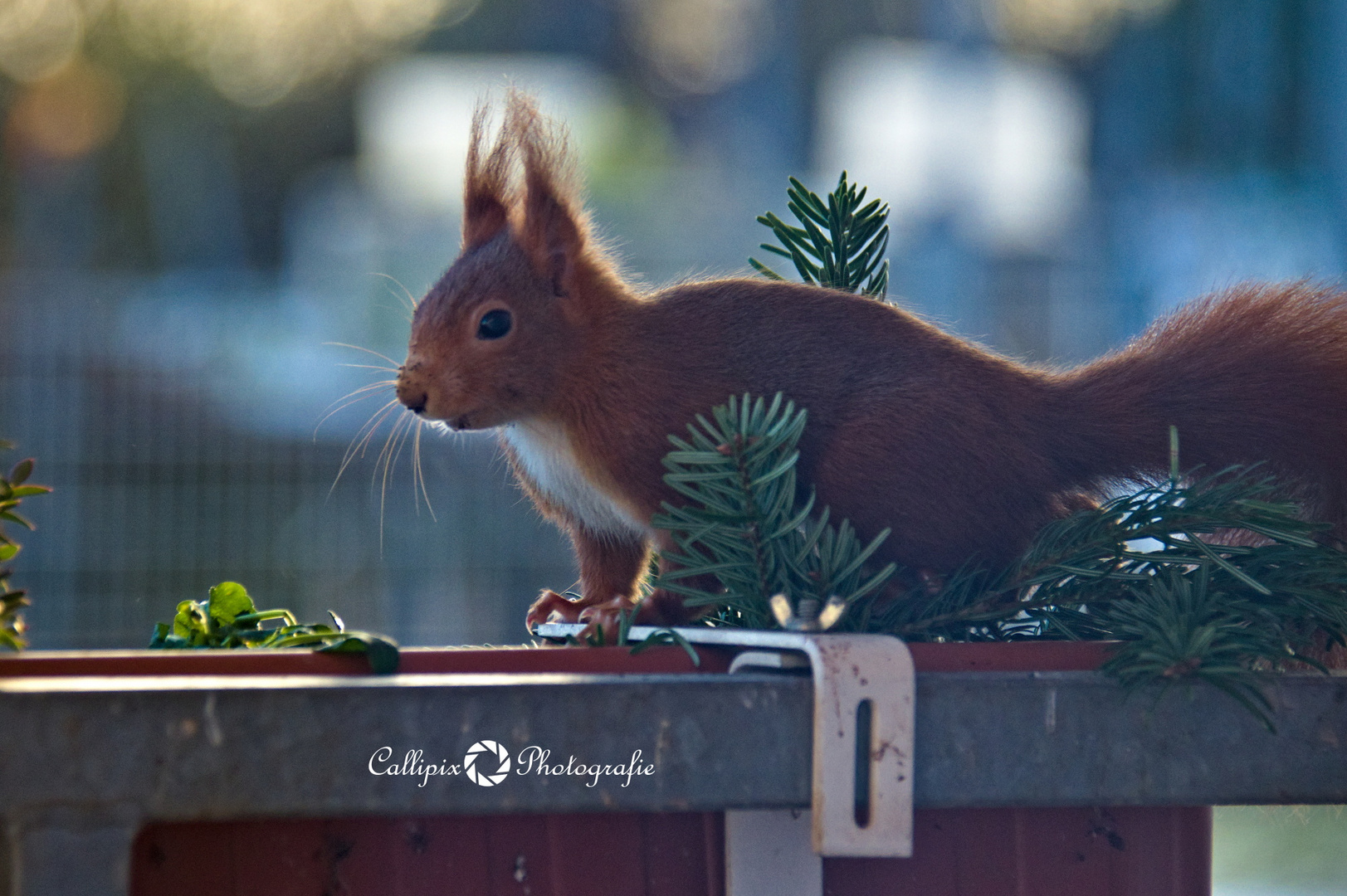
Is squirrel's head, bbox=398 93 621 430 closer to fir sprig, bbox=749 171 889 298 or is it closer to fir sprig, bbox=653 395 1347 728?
fir sprig, bbox=749 171 889 298

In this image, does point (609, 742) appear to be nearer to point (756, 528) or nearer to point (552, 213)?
point (756, 528)

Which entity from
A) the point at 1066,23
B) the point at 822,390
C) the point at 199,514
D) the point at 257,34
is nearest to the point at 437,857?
the point at 822,390

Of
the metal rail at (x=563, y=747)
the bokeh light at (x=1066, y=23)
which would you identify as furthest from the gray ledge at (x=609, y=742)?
the bokeh light at (x=1066, y=23)

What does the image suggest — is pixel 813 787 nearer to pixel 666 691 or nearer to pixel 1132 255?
pixel 666 691

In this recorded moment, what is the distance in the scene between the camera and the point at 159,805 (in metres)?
0.35

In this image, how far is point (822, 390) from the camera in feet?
2.19

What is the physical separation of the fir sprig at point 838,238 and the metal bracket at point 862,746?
39cm

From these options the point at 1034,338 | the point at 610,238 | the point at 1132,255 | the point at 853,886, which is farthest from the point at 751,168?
the point at 853,886

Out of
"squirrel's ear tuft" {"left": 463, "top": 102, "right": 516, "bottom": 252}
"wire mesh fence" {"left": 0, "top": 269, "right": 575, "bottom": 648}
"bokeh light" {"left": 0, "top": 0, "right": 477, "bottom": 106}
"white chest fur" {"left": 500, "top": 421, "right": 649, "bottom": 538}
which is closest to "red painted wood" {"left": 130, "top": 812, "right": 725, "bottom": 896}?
"white chest fur" {"left": 500, "top": 421, "right": 649, "bottom": 538}

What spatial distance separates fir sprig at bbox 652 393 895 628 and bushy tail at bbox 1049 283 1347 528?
0.17 metres

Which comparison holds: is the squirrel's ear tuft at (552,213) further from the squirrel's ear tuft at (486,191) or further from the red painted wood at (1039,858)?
the red painted wood at (1039,858)

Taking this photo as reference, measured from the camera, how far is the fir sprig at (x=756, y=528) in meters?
0.51

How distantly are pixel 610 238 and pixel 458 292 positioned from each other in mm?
148

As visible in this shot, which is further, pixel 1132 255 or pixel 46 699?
pixel 1132 255
